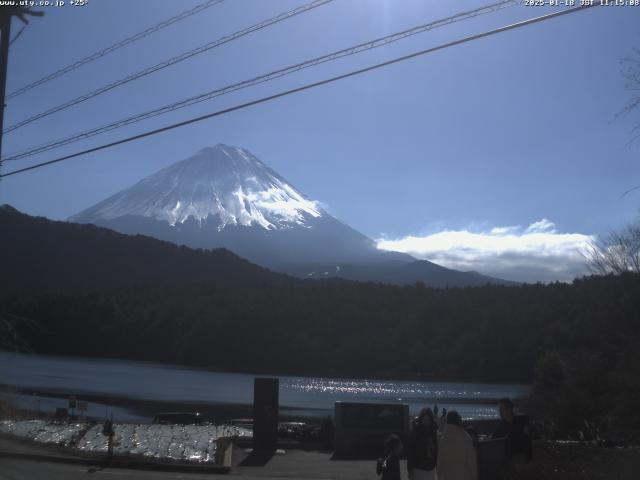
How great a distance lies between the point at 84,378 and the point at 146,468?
58600 millimetres

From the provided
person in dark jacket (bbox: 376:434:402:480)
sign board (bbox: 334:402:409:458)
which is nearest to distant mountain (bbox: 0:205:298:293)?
sign board (bbox: 334:402:409:458)

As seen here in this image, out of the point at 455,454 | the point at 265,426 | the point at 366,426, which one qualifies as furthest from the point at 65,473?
the point at 455,454

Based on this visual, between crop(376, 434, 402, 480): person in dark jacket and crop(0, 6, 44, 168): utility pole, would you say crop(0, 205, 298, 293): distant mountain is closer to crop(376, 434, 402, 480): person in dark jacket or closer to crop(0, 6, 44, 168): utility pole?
crop(0, 6, 44, 168): utility pole

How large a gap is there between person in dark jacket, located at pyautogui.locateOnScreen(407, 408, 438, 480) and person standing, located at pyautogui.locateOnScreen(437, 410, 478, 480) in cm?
24

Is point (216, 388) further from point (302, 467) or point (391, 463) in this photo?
point (391, 463)

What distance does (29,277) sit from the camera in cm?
11319

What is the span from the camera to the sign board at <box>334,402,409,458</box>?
1789cm

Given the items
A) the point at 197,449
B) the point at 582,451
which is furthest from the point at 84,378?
the point at 582,451

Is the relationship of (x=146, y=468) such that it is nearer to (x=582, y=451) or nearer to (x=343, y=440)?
(x=343, y=440)

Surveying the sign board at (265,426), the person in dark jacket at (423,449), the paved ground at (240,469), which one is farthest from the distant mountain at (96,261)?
the person in dark jacket at (423,449)

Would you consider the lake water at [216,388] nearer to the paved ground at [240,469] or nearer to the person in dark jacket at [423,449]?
the paved ground at [240,469]

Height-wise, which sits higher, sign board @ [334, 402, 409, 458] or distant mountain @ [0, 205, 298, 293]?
Answer: distant mountain @ [0, 205, 298, 293]

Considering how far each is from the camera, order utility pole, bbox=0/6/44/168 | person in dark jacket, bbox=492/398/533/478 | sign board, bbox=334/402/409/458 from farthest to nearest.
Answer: sign board, bbox=334/402/409/458, utility pole, bbox=0/6/44/168, person in dark jacket, bbox=492/398/533/478

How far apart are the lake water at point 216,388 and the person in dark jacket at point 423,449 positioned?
35193mm
